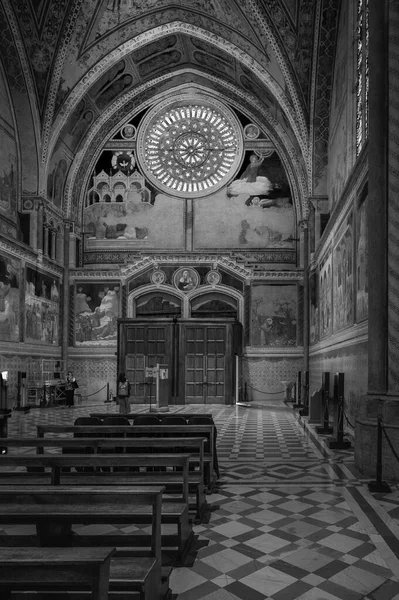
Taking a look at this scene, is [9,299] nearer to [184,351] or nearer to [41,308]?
[41,308]

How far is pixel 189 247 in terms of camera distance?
87.6 ft

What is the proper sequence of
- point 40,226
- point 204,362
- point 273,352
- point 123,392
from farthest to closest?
1. point 273,352
2. point 204,362
3. point 40,226
4. point 123,392

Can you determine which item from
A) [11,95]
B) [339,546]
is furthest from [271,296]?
[339,546]

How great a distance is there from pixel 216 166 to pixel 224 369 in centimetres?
959

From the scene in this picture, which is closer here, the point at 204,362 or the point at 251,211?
the point at 204,362

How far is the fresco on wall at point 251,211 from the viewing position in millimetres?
26484

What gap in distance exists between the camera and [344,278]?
49.8 feet

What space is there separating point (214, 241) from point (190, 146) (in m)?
4.83

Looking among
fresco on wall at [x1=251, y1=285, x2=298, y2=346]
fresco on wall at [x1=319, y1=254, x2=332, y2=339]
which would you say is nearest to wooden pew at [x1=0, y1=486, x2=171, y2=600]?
fresco on wall at [x1=319, y1=254, x2=332, y2=339]

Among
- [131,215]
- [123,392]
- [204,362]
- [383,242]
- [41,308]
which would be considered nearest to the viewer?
[383,242]

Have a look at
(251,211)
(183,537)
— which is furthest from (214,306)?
(183,537)

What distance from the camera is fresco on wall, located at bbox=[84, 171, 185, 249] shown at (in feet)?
88.0

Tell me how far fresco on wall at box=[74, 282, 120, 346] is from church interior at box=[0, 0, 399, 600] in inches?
3.5

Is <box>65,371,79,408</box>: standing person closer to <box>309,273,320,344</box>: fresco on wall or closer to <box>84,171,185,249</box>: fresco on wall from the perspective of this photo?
<box>84,171,185,249</box>: fresco on wall
